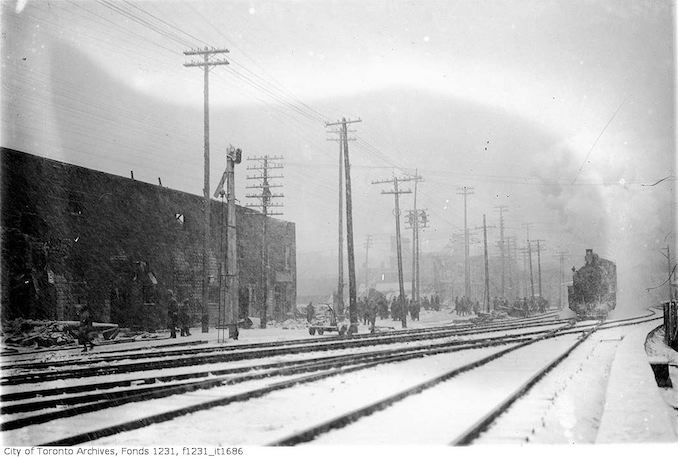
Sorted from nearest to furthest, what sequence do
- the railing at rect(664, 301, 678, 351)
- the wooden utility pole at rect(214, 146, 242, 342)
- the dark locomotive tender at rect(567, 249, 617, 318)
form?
the railing at rect(664, 301, 678, 351)
the wooden utility pole at rect(214, 146, 242, 342)
the dark locomotive tender at rect(567, 249, 617, 318)

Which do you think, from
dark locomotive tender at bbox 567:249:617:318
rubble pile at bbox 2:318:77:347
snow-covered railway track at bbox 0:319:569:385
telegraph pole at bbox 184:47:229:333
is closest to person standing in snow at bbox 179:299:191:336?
telegraph pole at bbox 184:47:229:333

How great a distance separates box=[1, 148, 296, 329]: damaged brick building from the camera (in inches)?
856

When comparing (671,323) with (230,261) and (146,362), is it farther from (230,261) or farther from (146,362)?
(146,362)

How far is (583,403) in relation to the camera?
810cm

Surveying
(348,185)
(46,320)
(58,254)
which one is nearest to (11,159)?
(58,254)

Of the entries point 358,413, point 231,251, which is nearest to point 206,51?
point 231,251

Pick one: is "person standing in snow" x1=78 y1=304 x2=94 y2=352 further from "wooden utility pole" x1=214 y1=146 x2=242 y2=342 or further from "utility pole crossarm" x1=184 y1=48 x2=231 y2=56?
"utility pole crossarm" x1=184 y1=48 x2=231 y2=56

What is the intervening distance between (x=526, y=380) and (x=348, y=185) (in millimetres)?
19695

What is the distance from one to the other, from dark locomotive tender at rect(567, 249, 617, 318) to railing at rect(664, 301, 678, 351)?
15.8 m

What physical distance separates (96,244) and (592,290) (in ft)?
92.2

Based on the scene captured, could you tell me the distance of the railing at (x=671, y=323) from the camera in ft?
68.8

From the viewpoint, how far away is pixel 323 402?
26.0 feet

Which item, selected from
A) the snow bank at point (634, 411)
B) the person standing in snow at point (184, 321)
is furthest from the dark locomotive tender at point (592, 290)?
the snow bank at point (634, 411)

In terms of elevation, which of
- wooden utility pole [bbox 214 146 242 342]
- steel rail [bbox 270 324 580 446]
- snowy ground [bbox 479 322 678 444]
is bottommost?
snowy ground [bbox 479 322 678 444]
